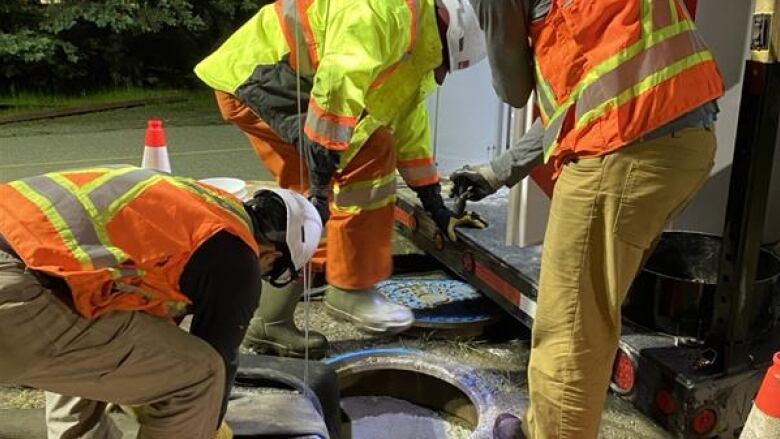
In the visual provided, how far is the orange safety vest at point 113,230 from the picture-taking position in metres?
1.70

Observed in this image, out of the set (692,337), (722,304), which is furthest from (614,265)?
(692,337)

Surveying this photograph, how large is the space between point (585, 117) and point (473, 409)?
49.6 inches

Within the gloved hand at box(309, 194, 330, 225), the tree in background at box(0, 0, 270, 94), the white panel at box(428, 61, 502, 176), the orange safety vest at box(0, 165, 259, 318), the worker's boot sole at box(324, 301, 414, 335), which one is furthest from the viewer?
the tree in background at box(0, 0, 270, 94)

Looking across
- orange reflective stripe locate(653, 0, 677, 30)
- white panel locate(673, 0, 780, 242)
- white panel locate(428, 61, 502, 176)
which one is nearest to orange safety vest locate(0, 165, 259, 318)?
orange reflective stripe locate(653, 0, 677, 30)

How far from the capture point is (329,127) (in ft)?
8.74

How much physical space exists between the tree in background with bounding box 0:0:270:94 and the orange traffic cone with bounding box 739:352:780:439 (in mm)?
6556

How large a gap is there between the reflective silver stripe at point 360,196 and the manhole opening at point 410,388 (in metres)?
0.57

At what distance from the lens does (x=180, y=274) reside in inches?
72.2

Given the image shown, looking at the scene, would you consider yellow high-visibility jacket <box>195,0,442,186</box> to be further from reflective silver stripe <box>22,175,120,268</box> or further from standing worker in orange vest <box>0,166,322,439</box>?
reflective silver stripe <box>22,175,120,268</box>

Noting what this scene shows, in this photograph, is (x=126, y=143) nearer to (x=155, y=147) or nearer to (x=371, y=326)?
(x=155, y=147)

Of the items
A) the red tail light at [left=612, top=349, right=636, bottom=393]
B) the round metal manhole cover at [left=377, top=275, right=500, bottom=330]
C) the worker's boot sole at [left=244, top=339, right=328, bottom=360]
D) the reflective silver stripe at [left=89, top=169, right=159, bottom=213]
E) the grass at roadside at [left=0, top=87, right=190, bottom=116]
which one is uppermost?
the reflective silver stripe at [left=89, top=169, right=159, bottom=213]

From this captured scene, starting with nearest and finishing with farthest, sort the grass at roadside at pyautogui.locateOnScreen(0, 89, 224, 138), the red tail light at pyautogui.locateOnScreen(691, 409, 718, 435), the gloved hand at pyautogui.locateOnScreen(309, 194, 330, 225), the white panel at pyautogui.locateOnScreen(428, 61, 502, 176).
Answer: the red tail light at pyautogui.locateOnScreen(691, 409, 718, 435), the gloved hand at pyautogui.locateOnScreen(309, 194, 330, 225), the white panel at pyautogui.locateOnScreen(428, 61, 502, 176), the grass at roadside at pyautogui.locateOnScreen(0, 89, 224, 138)

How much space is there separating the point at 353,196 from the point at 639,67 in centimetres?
127

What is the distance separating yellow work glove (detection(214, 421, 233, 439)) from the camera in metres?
2.16
